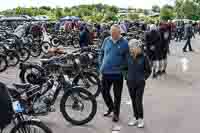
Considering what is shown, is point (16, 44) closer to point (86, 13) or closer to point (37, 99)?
point (37, 99)

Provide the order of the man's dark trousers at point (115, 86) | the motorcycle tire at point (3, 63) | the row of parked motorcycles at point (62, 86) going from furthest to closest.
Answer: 1. the motorcycle tire at point (3, 63)
2. the man's dark trousers at point (115, 86)
3. the row of parked motorcycles at point (62, 86)

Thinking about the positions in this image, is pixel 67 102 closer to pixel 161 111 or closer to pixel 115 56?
pixel 115 56

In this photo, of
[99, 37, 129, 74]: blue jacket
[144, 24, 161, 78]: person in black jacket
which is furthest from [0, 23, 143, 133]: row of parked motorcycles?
[144, 24, 161, 78]: person in black jacket

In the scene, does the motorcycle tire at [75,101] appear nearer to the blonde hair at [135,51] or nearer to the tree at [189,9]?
the blonde hair at [135,51]

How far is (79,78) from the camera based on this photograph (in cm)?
1002

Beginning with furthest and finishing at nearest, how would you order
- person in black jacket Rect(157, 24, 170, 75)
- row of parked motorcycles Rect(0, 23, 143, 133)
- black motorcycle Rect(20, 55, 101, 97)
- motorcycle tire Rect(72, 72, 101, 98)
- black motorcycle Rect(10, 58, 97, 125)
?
person in black jacket Rect(157, 24, 170, 75) < motorcycle tire Rect(72, 72, 101, 98) < black motorcycle Rect(20, 55, 101, 97) < black motorcycle Rect(10, 58, 97, 125) < row of parked motorcycles Rect(0, 23, 143, 133)

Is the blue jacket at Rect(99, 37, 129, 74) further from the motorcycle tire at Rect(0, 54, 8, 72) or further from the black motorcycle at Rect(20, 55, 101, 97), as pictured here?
the motorcycle tire at Rect(0, 54, 8, 72)

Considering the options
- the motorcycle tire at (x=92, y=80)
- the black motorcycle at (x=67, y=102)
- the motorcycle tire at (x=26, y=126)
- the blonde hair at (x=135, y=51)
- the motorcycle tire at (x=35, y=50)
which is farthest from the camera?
the motorcycle tire at (x=35, y=50)

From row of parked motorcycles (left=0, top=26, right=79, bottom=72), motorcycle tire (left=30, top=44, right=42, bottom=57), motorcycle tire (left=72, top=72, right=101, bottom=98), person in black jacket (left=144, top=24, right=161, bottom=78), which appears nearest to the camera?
motorcycle tire (left=72, top=72, right=101, bottom=98)

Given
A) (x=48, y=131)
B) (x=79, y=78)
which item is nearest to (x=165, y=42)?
(x=79, y=78)

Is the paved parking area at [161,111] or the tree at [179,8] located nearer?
the paved parking area at [161,111]

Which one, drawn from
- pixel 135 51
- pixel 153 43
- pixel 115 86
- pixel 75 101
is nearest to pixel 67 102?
pixel 75 101

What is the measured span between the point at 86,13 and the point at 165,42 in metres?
52.8

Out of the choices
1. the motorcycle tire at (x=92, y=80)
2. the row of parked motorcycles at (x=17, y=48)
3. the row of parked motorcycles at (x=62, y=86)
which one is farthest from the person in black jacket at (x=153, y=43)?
the motorcycle tire at (x=92, y=80)
